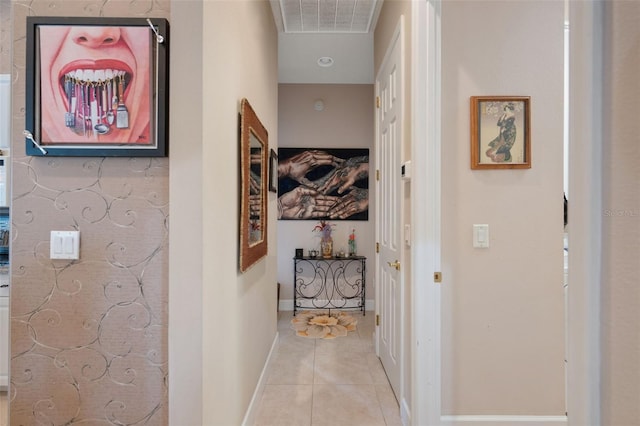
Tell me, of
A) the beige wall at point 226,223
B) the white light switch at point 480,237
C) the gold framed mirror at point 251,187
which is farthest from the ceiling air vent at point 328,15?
the white light switch at point 480,237

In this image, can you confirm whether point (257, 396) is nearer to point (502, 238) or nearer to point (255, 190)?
point (255, 190)

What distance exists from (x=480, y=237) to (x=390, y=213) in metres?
0.76

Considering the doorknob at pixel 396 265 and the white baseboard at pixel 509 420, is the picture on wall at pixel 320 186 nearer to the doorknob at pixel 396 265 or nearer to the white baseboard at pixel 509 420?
the doorknob at pixel 396 265

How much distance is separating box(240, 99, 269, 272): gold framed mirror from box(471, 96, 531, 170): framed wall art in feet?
4.01

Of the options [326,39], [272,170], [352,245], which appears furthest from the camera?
[352,245]

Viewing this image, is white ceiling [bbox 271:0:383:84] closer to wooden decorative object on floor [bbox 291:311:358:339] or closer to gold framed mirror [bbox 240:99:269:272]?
gold framed mirror [bbox 240:99:269:272]

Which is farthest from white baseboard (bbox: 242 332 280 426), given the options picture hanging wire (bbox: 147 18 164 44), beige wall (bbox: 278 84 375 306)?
picture hanging wire (bbox: 147 18 164 44)

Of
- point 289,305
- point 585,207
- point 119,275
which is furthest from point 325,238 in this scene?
point 585,207

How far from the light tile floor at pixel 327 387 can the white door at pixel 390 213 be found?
0.15 metres

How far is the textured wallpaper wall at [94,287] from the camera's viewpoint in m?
1.22

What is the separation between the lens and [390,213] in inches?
96.7

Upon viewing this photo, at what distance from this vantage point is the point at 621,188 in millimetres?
513

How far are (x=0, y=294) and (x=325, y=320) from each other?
2837mm

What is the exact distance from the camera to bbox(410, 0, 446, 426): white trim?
5.48ft
